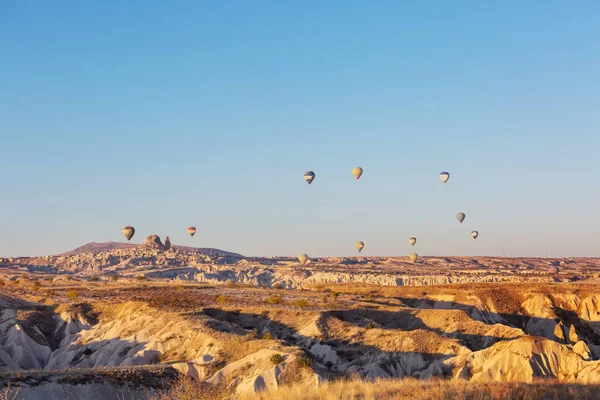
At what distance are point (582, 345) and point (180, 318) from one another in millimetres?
31890

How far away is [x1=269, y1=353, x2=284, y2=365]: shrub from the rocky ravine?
127 millimetres

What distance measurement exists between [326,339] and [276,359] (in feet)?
45.4

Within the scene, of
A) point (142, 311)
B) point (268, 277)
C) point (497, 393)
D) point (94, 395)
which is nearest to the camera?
point (497, 393)

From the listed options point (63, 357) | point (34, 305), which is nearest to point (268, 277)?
point (34, 305)

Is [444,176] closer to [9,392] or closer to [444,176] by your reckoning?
[444,176]

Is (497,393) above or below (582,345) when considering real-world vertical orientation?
above

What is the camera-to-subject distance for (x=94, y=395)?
31875 mm

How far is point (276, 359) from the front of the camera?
120 feet

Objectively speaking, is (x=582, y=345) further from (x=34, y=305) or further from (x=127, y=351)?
(x=34, y=305)

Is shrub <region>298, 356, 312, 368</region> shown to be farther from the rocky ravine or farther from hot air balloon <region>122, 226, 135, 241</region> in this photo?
hot air balloon <region>122, 226, 135, 241</region>

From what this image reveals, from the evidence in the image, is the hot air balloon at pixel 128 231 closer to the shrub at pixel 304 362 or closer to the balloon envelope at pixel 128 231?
the balloon envelope at pixel 128 231

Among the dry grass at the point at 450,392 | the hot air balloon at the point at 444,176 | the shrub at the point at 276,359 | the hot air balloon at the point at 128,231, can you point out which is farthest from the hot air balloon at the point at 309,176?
the dry grass at the point at 450,392

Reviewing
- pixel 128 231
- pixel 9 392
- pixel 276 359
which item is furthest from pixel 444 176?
pixel 9 392

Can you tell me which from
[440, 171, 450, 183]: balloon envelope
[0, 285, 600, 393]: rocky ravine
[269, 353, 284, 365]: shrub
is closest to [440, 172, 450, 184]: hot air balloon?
[440, 171, 450, 183]: balloon envelope
